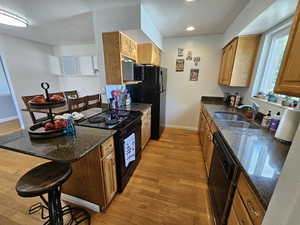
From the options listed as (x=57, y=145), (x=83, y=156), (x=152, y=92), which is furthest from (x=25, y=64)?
(x=83, y=156)

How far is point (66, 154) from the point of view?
0.93 metres

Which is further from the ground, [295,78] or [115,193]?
[295,78]

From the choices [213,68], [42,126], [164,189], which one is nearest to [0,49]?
[42,126]

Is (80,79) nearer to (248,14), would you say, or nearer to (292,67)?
(248,14)

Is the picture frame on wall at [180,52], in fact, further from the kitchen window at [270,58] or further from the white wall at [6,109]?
the white wall at [6,109]

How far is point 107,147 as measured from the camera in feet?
4.33

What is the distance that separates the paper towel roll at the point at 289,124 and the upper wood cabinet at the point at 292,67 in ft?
1.70

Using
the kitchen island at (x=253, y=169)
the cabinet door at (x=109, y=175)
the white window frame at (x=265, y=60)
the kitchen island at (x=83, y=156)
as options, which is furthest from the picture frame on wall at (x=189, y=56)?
the cabinet door at (x=109, y=175)

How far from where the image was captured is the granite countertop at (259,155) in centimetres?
72

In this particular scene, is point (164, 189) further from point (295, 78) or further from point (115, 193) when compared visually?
point (295, 78)

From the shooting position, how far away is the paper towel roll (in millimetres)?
1157

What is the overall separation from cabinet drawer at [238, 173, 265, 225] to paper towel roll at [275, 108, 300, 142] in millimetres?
775

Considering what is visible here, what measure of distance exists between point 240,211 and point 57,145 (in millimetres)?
1448

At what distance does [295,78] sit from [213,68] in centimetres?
272
